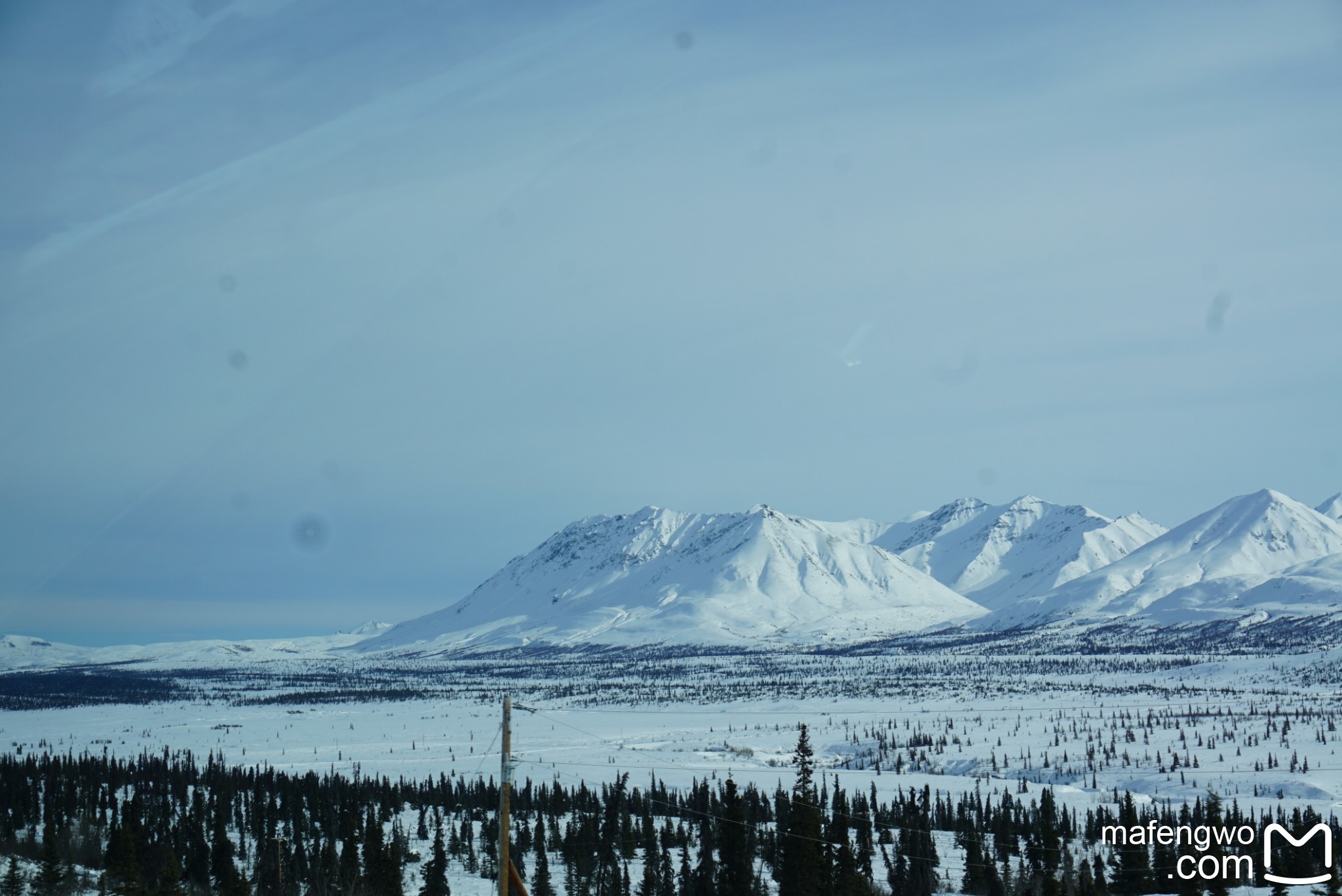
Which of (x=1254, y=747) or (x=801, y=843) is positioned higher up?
(x=801, y=843)

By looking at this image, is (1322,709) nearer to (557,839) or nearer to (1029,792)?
(1029,792)

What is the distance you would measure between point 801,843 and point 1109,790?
79.6m

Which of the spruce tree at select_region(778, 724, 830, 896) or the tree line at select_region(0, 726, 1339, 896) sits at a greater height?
the spruce tree at select_region(778, 724, 830, 896)

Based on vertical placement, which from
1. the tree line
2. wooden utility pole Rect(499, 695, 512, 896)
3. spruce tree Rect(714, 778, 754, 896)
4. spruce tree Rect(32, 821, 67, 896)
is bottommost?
the tree line

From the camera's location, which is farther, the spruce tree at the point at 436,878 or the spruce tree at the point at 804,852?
the spruce tree at the point at 436,878

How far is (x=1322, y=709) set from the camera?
182625 millimetres

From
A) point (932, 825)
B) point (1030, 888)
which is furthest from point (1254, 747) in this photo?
point (1030, 888)

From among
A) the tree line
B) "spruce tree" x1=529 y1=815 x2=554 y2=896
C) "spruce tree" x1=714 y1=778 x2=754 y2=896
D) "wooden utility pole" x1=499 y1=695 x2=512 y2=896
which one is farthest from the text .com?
"wooden utility pole" x1=499 y1=695 x2=512 y2=896

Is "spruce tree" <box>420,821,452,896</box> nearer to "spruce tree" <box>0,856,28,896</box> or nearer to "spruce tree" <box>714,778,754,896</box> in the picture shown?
"spruce tree" <box>0,856,28,896</box>

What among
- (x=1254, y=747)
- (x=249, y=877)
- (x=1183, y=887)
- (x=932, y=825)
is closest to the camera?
(x=1183, y=887)

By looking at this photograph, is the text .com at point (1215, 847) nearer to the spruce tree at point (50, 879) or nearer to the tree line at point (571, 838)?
the tree line at point (571, 838)

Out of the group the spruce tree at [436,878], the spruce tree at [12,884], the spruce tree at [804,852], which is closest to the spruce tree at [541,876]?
the spruce tree at [436,878]

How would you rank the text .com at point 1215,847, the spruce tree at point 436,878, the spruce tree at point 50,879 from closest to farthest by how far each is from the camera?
the text .com at point 1215,847 → the spruce tree at point 50,879 → the spruce tree at point 436,878

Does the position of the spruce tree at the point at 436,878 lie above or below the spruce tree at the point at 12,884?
below
